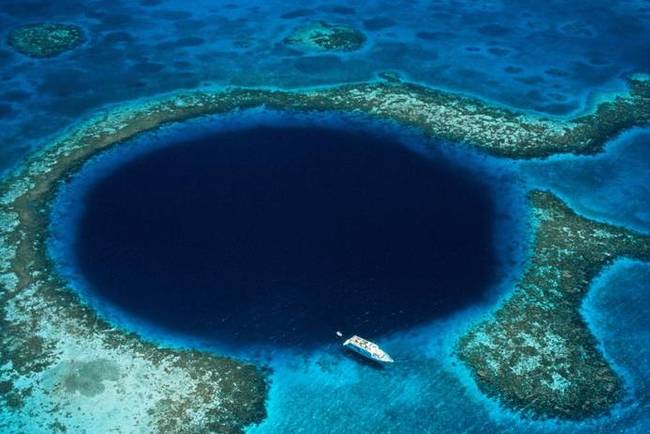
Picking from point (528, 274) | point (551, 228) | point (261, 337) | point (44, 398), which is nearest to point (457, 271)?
point (528, 274)

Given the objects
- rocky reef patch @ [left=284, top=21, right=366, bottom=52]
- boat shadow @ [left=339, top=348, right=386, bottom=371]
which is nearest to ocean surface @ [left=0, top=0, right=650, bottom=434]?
boat shadow @ [left=339, top=348, right=386, bottom=371]

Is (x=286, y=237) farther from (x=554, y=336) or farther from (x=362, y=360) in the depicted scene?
(x=554, y=336)

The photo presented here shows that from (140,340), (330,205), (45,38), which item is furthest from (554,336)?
(45,38)

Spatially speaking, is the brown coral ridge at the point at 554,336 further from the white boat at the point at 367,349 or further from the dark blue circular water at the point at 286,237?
the white boat at the point at 367,349

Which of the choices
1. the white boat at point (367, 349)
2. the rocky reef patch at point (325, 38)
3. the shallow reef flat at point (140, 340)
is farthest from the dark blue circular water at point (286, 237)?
the rocky reef patch at point (325, 38)

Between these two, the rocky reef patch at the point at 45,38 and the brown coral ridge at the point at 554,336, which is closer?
the brown coral ridge at the point at 554,336

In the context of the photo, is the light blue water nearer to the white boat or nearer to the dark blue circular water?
the dark blue circular water
